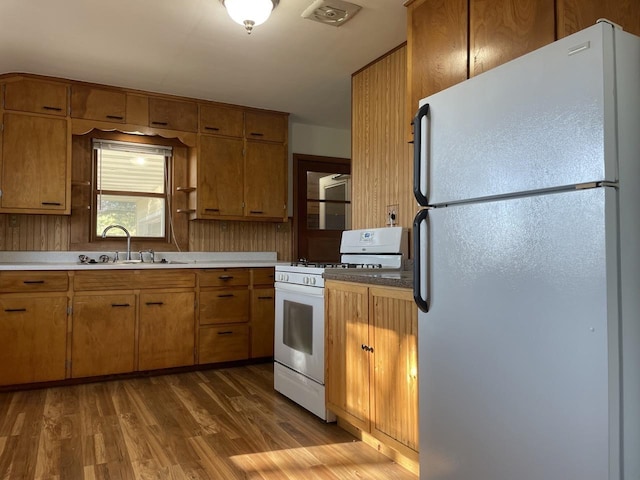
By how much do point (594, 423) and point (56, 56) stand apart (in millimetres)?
3668

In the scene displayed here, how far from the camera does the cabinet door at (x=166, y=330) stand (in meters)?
3.73

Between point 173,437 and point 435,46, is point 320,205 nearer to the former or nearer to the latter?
point 435,46

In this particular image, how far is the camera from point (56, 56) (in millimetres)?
3299

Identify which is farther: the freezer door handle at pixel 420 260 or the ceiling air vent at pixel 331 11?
the ceiling air vent at pixel 331 11

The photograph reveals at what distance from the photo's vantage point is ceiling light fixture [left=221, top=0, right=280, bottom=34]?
2.47 meters

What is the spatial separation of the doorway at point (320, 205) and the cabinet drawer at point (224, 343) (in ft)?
3.88

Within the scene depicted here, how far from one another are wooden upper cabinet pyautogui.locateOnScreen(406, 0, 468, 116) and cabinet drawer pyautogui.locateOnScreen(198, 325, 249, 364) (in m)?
2.45

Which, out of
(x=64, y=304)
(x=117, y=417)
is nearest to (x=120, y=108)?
(x=64, y=304)

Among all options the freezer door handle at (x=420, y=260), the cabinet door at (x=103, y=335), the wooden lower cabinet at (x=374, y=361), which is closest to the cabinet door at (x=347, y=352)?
the wooden lower cabinet at (x=374, y=361)

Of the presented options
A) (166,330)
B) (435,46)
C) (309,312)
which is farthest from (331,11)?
(166,330)

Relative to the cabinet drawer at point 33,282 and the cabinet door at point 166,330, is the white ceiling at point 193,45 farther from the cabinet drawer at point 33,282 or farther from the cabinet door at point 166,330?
the cabinet door at point 166,330

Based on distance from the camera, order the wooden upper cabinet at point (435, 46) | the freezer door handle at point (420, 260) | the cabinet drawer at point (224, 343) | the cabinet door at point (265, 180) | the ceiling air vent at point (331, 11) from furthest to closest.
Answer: the cabinet door at point (265, 180) → the cabinet drawer at point (224, 343) → the ceiling air vent at point (331, 11) → the wooden upper cabinet at point (435, 46) → the freezer door handle at point (420, 260)

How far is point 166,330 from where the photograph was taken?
3.82 metres

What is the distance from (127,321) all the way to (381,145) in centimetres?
230
